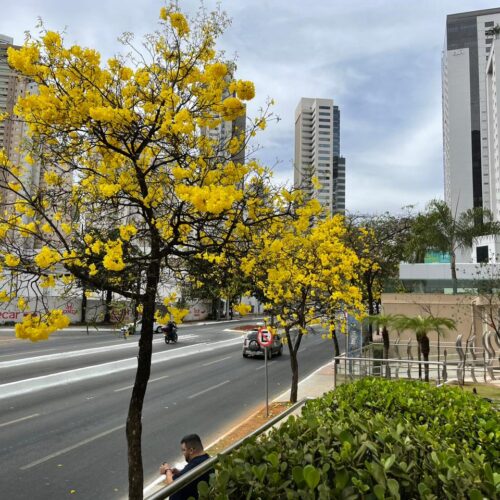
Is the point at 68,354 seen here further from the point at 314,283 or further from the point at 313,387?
the point at 314,283

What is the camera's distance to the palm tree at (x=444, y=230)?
27.1 m

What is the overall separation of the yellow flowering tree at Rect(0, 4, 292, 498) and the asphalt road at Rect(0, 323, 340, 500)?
3.59 metres

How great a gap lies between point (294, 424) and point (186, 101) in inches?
158

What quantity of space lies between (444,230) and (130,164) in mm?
25641

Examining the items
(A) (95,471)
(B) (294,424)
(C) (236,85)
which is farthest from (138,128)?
(A) (95,471)

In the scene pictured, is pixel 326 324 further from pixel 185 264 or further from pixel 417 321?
pixel 185 264

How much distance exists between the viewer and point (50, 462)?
8.46 metres

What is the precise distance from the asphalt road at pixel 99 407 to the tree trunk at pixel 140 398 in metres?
2.43

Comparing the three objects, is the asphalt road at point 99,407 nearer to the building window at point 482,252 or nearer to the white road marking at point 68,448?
the white road marking at point 68,448

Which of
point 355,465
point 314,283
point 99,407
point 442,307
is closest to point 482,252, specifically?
point 442,307

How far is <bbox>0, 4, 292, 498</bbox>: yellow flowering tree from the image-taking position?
16.6ft

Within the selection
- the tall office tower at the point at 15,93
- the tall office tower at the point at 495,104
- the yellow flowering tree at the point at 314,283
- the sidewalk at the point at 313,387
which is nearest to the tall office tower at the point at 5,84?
the tall office tower at the point at 15,93

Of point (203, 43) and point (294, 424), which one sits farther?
point (203, 43)

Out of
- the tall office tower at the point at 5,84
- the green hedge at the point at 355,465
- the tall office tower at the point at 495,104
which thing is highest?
the tall office tower at the point at 495,104
